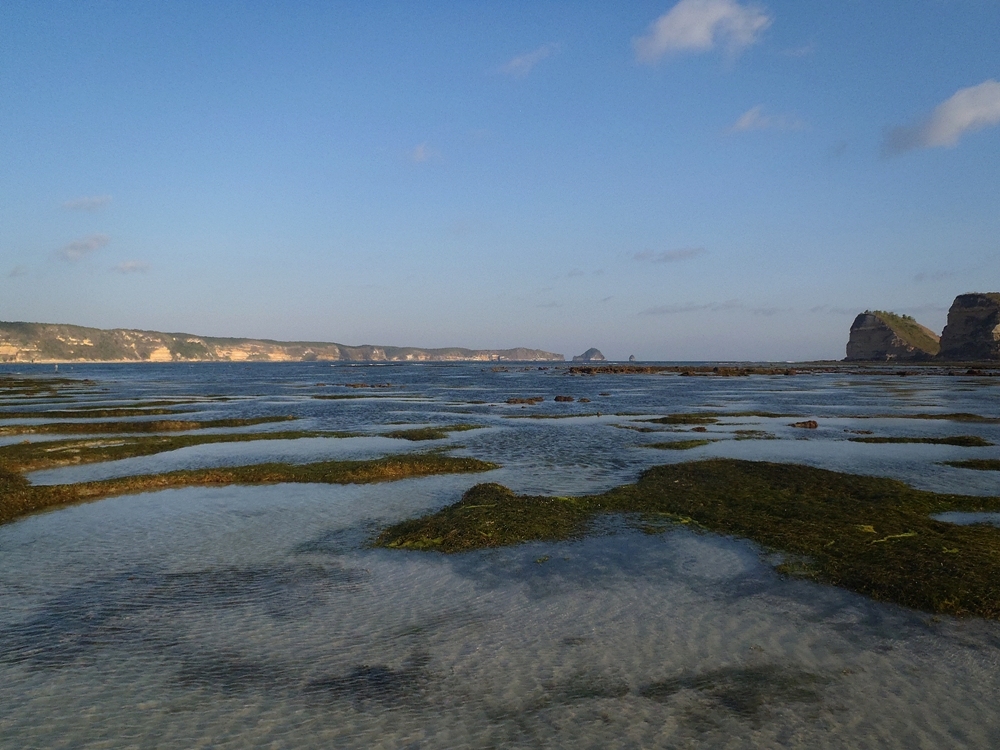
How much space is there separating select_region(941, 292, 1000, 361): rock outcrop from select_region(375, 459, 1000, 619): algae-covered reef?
18773cm

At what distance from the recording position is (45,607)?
40.9 feet

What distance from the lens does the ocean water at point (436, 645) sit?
8.33 m

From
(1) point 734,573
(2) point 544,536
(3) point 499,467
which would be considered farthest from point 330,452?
(1) point 734,573

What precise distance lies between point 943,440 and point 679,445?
14.2 m

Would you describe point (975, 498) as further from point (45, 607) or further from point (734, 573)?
point (45, 607)

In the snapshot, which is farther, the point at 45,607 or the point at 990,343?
the point at 990,343

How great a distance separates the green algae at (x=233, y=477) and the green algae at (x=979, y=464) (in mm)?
19839

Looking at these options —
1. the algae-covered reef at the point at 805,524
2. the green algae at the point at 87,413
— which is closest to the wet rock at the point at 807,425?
the algae-covered reef at the point at 805,524

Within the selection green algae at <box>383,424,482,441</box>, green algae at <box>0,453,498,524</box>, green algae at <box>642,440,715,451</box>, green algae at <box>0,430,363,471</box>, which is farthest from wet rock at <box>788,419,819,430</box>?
green algae at <box>0,430,363,471</box>

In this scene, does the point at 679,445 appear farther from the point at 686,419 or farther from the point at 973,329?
the point at 973,329

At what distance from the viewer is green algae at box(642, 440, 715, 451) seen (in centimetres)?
3272

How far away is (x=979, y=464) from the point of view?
26.3 m

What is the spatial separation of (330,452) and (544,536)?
731 inches

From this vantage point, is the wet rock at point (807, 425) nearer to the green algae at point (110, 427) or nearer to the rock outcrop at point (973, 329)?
the green algae at point (110, 427)
